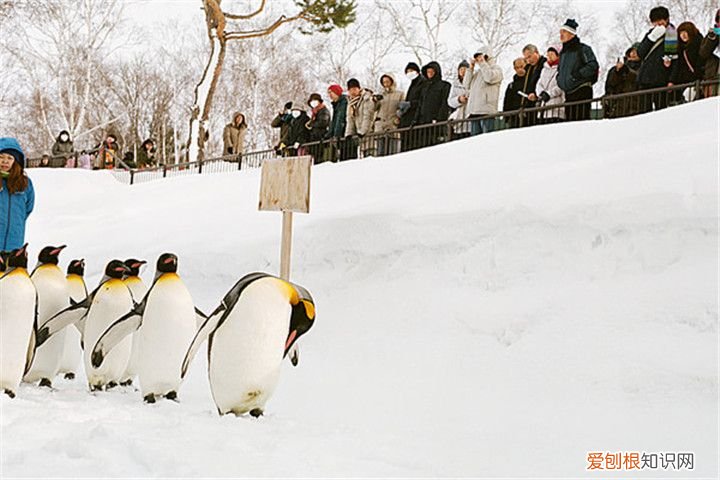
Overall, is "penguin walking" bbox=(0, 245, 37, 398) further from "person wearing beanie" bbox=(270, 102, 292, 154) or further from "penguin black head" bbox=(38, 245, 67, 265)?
"person wearing beanie" bbox=(270, 102, 292, 154)

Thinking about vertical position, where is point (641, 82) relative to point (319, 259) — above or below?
above

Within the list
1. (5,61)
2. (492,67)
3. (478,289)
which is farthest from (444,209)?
(5,61)

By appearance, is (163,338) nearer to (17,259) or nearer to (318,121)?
(17,259)

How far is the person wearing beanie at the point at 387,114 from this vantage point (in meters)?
10.6

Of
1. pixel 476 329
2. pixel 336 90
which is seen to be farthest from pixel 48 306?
pixel 336 90

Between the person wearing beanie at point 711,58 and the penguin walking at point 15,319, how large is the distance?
601 cm

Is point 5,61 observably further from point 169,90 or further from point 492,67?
point 492,67

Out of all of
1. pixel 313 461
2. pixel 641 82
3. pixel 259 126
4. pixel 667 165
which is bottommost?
pixel 313 461

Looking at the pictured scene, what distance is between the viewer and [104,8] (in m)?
27.0

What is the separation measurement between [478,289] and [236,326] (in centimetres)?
197

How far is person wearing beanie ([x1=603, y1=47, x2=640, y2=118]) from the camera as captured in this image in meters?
8.48

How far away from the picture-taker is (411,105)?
10328mm

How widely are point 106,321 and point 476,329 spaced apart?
2106 mm

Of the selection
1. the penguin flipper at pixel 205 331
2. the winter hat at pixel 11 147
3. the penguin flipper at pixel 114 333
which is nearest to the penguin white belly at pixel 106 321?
the penguin flipper at pixel 114 333
